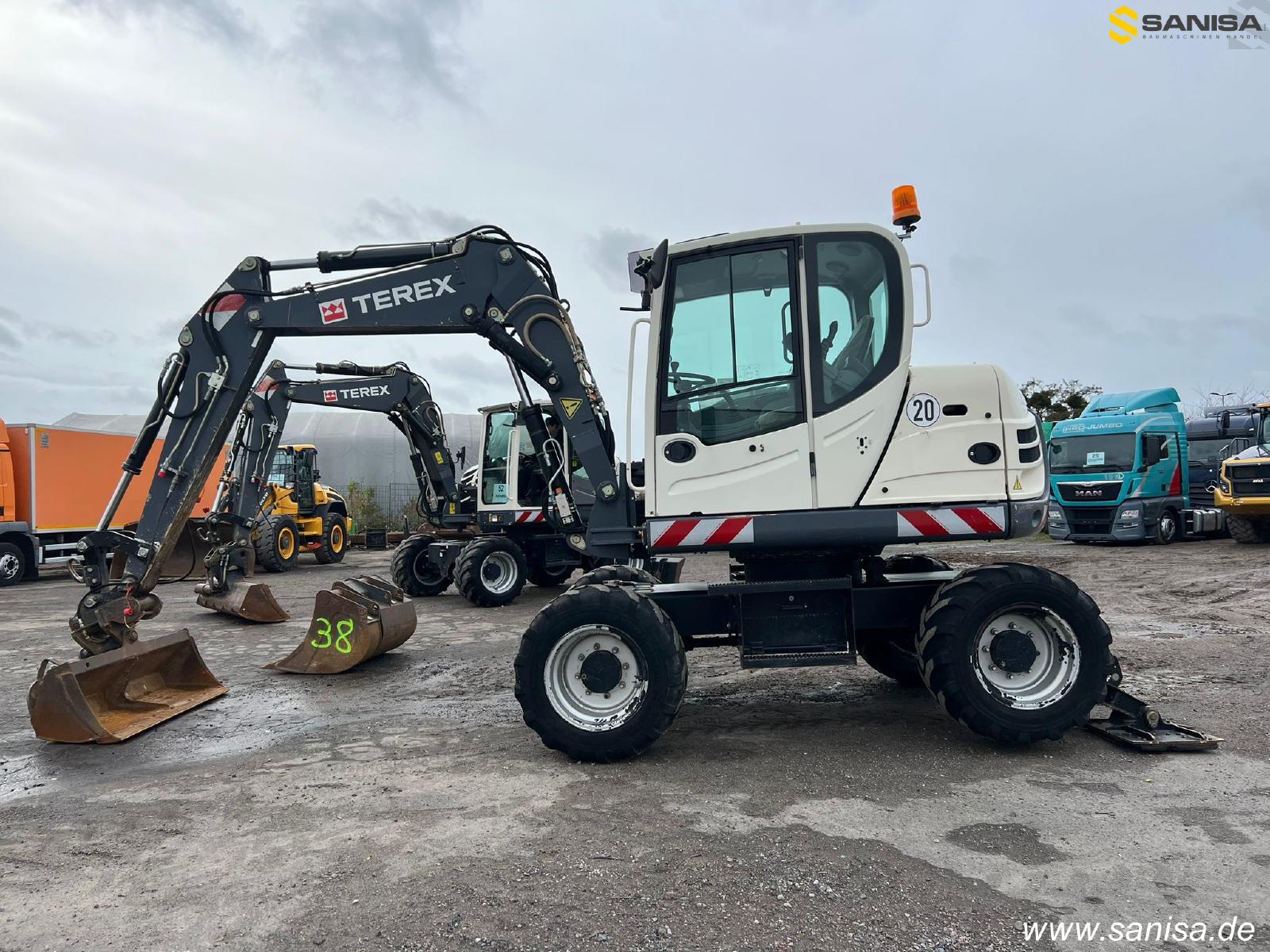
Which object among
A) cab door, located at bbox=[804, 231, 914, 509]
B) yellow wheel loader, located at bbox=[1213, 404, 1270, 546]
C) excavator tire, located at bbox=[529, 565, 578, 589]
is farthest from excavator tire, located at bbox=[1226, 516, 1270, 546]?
cab door, located at bbox=[804, 231, 914, 509]

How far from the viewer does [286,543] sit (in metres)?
19.3

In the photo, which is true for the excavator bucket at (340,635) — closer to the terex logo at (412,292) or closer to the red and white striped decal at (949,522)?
the terex logo at (412,292)

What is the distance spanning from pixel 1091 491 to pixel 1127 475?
78 centimetres

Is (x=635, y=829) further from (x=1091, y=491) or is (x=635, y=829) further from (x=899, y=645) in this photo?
(x=1091, y=491)

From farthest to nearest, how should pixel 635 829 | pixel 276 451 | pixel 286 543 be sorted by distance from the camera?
1. pixel 286 543
2. pixel 276 451
3. pixel 635 829

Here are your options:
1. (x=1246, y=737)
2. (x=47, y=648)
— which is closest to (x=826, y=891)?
(x=1246, y=737)

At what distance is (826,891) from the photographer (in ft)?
11.0

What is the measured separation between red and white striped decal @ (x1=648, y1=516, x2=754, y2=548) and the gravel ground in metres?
1.24

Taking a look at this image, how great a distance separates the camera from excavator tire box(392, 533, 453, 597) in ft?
44.7

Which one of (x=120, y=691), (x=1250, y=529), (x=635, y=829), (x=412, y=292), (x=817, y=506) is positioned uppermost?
(x=412, y=292)

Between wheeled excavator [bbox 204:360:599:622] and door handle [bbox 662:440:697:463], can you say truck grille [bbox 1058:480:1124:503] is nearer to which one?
wheeled excavator [bbox 204:360:599:622]

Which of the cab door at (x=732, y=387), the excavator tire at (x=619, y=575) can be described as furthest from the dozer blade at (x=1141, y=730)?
the excavator tire at (x=619, y=575)

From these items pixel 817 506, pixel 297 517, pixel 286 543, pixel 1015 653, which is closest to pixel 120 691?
pixel 817 506

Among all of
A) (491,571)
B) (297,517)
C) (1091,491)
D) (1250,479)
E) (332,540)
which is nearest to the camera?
(491,571)
